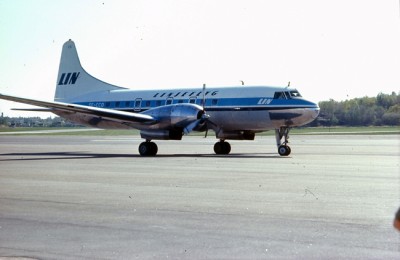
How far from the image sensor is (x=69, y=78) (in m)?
44.1

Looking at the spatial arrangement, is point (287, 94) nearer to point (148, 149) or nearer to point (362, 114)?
point (148, 149)

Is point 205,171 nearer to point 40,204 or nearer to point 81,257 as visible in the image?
point 40,204

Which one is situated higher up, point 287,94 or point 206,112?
point 287,94

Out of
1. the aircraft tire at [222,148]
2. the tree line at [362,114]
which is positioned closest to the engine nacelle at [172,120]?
the aircraft tire at [222,148]

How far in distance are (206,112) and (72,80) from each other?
12174 mm

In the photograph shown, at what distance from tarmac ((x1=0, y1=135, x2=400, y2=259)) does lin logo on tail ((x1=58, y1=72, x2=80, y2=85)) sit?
22.7 m

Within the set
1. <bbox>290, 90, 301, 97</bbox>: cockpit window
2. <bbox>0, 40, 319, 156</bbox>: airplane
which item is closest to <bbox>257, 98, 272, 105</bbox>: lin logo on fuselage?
<bbox>0, 40, 319, 156</bbox>: airplane

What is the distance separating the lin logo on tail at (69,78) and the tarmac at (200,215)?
22.7 metres

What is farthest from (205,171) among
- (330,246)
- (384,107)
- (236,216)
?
(384,107)

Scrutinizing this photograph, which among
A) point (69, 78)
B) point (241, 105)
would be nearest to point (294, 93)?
point (241, 105)

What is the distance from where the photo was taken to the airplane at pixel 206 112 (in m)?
33.1

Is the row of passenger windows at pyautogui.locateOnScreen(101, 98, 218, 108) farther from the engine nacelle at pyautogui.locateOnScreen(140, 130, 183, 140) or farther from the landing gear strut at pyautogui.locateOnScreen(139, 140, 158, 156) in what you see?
the landing gear strut at pyautogui.locateOnScreen(139, 140, 158, 156)

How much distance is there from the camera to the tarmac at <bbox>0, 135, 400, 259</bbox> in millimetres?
8930

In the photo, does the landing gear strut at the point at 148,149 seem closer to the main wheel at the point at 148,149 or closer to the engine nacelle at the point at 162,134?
the main wheel at the point at 148,149
